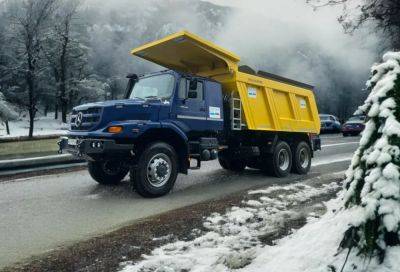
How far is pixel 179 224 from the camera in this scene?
520cm

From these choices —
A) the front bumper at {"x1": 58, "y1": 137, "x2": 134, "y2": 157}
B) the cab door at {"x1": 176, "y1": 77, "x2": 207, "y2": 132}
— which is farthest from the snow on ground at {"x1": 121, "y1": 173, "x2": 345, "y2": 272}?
the cab door at {"x1": 176, "y1": 77, "x2": 207, "y2": 132}

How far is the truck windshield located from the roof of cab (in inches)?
35.5

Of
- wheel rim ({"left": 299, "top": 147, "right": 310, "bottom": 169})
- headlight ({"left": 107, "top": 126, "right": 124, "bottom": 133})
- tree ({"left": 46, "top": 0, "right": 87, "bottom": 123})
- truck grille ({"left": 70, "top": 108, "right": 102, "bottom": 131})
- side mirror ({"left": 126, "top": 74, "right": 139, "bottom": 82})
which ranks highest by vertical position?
tree ({"left": 46, "top": 0, "right": 87, "bottom": 123})

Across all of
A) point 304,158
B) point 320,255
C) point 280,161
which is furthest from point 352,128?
point 320,255

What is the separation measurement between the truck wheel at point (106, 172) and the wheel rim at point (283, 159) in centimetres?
401

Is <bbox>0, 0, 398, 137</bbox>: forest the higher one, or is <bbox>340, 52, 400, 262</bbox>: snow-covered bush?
<bbox>0, 0, 398, 137</bbox>: forest

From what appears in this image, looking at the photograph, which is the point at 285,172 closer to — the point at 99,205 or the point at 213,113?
the point at 213,113

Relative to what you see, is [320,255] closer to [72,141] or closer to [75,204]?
[75,204]

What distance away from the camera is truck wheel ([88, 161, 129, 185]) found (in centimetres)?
814

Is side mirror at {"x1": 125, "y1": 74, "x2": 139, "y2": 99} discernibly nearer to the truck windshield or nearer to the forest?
the truck windshield

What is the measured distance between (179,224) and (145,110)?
2650 millimetres

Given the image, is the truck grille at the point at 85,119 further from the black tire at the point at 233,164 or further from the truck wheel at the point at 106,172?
the black tire at the point at 233,164

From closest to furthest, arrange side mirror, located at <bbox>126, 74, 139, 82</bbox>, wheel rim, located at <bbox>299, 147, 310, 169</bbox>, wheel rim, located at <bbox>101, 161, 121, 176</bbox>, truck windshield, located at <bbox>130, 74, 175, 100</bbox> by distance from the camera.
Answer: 1. truck windshield, located at <bbox>130, 74, 175, 100</bbox>
2. wheel rim, located at <bbox>101, 161, 121, 176</bbox>
3. side mirror, located at <bbox>126, 74, 139, 82</bbox>
4. wheel rim, located at <bbox>299, 147, 310, 169</bbox>

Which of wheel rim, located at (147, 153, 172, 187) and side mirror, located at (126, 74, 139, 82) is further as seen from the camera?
side mirror, located at (126, 74, 139, 82)
